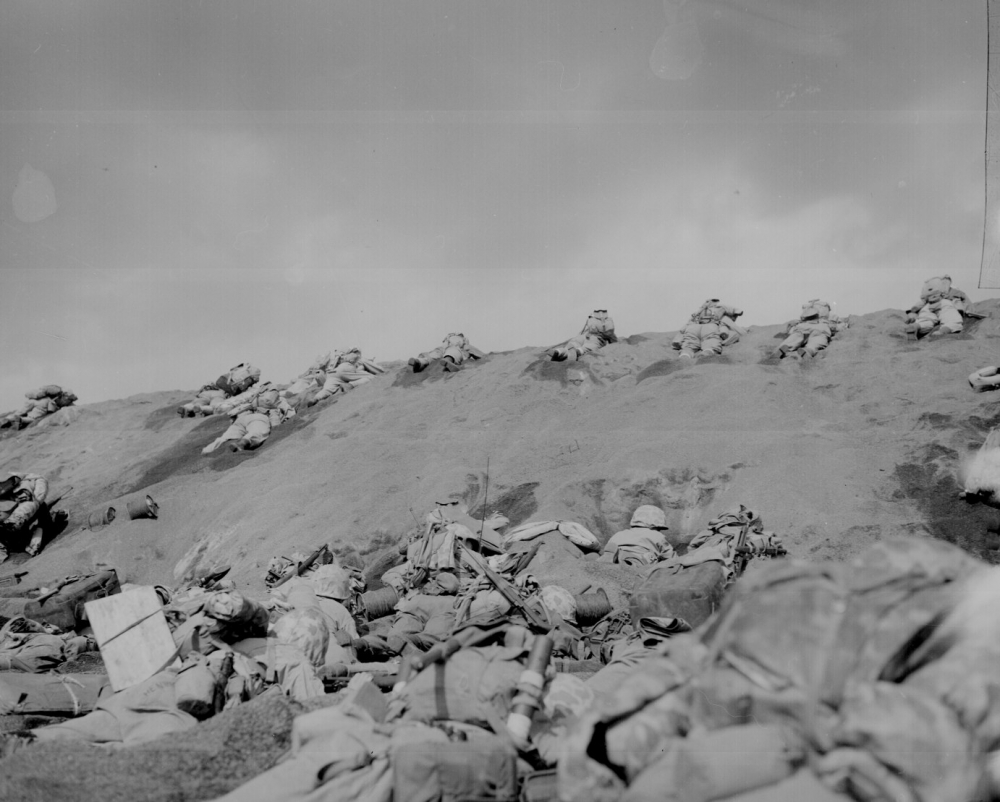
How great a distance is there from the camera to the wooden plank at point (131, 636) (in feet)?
15.4

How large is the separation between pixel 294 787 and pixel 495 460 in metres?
9.60

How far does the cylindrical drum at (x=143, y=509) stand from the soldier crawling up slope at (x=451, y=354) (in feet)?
22.7

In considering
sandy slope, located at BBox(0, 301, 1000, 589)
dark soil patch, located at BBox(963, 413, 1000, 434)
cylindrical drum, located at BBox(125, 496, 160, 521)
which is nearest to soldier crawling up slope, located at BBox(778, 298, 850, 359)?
sandy slope, located at BBox(0, 301, 1000, 589)

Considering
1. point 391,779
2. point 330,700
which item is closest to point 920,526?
point 330,700

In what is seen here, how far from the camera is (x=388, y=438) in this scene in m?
13.8

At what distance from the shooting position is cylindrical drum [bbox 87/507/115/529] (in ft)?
43.0

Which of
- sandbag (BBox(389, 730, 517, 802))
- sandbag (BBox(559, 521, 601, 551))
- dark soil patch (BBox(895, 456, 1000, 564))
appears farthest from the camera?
sandbag (BBox(559, 521, 601, 551))

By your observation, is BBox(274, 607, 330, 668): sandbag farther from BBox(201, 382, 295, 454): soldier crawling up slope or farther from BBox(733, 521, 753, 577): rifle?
BBox(201, 382, 295, 454): soldier crawling up slope

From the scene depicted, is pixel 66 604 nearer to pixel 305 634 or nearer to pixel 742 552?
pixel 305 634

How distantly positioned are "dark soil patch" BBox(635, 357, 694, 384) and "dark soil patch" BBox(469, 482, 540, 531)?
14.8 ft

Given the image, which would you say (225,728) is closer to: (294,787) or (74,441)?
(294,787)

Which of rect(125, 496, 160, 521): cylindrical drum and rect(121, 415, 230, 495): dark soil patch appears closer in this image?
rect(125, 496, 160, 521): cylindrical drum

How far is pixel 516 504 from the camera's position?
10766 mm

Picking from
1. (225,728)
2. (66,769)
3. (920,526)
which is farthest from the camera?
(920,526)
